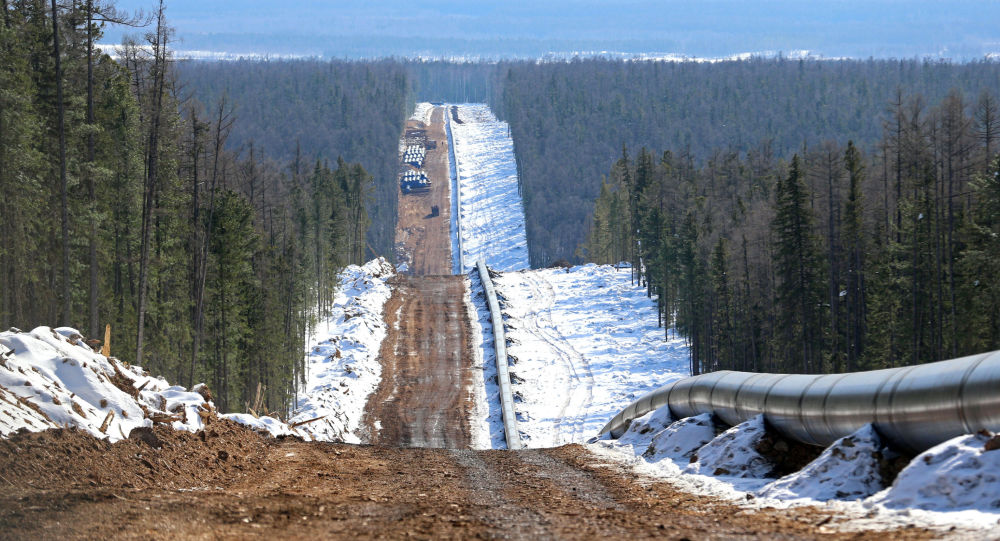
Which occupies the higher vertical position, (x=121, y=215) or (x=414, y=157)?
(x=414, y=157)

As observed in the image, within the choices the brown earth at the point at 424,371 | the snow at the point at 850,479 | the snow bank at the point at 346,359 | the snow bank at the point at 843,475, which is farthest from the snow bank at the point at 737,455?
the brown earth at the point at 424,371

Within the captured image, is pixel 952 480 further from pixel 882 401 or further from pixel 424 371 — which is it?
pixel 424 371

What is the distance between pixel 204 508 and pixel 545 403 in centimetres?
3742

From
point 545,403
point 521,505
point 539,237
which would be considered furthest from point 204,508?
point 539,237

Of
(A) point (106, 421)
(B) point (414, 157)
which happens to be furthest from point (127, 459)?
(B) point (414, 157)

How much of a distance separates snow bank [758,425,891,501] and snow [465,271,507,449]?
2596 centimetres

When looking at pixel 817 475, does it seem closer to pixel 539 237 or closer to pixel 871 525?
pixel 871 525

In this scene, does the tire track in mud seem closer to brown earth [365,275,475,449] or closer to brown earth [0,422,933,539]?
brown earth [365,275,475,449]

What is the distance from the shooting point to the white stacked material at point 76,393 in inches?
528

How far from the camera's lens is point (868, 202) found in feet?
187

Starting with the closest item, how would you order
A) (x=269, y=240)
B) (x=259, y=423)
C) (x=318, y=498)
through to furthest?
(x=318, y=498), (x=259, y=423), (x=269, y=240)

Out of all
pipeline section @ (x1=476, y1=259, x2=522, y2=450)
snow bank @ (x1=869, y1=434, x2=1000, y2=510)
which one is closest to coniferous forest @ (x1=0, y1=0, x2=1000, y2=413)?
pipeline section @ (x1=476, y1=259, x2=522, y2=450)

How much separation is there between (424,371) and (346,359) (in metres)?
5.09

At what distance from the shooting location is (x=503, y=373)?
47281mm
